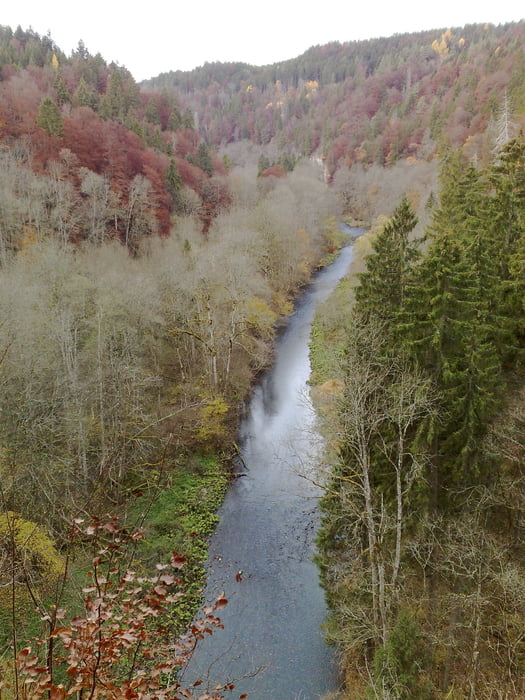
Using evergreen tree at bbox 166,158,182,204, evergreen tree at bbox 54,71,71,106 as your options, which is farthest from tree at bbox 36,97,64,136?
evergreen tree at bbox 166,158,182,204

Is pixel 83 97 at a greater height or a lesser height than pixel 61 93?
lesser

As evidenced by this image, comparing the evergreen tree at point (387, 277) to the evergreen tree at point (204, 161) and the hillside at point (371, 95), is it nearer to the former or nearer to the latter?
the hillside at point (371, 95)

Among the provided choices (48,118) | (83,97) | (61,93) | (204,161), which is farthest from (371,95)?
(48,118)

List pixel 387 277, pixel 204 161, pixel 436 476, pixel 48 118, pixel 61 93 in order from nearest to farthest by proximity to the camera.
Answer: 1. pixel 436 476
2. pixel 387 277
3. pixel 48 118
4. pixel 61 93
5. pixel 204 161

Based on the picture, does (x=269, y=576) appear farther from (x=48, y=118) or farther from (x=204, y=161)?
(x=204, y=161)

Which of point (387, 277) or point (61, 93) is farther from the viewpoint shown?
point (61, 93)

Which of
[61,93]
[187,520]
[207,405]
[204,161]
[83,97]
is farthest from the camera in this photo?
[204,161]

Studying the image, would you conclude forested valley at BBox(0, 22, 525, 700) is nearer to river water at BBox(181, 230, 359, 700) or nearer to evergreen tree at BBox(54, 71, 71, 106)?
evergreen tree at BBox(54, 71, 71, 106)
